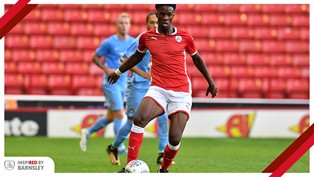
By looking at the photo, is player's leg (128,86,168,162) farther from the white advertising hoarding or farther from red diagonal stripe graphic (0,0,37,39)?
the white advertising hoarding

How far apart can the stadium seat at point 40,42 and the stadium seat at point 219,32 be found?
3813 mm

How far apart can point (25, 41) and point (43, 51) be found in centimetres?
56

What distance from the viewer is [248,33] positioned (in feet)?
62.0

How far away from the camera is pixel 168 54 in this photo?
7.66 meters

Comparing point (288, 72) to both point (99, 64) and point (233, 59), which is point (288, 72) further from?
point (99, 64)

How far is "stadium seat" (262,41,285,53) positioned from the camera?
18.7m

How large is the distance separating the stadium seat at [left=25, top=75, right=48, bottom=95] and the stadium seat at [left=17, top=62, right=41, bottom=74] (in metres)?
0.35

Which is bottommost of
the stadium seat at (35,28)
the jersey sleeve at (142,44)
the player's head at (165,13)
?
the stadium seat at (35,28)

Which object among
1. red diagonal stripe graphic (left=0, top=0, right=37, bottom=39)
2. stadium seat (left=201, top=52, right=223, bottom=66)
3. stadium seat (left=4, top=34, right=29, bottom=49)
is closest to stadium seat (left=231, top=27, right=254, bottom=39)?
stadium seat (left=201, top=52, right=223, bottom=66)

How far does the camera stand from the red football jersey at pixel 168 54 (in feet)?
25.1

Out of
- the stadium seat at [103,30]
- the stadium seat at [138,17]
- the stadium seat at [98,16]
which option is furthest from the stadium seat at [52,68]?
the stadium seat at [138,17]

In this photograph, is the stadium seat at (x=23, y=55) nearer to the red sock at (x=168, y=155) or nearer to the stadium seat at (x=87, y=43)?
the stadium seat at (x=87, y=43)

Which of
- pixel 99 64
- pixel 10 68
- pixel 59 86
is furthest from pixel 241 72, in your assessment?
pixel 99 64

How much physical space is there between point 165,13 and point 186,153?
4.50 m
